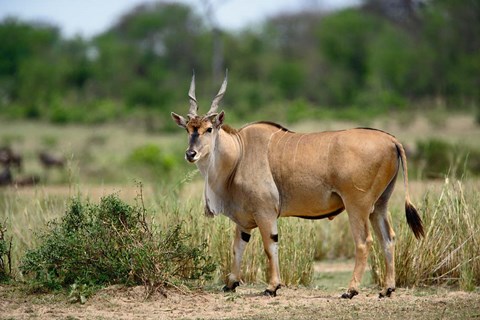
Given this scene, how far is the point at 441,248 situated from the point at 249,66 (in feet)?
115

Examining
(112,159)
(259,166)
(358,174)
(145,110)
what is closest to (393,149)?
(358,174)

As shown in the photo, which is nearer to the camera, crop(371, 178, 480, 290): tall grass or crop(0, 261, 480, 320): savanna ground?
crop(0, 261, 480, 320): savanna ground

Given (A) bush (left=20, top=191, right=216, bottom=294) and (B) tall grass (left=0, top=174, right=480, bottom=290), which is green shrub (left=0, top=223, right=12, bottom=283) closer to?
(B) tall grass (left=0, top=174, right=480, bottom=290)

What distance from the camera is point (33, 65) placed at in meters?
40.8

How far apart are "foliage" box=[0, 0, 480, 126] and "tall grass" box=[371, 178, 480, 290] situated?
20.8 metres

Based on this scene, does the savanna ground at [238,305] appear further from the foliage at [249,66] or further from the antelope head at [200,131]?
the foliage at [249,66]

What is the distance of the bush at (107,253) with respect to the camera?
863 cm

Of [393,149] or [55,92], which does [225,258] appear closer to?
[393,149]

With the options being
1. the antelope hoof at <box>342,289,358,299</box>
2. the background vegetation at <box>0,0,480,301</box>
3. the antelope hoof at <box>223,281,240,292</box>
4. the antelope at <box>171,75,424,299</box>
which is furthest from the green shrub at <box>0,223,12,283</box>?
the antelope hoof at <box>342,289,358,299</box>

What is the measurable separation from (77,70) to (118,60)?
2.28 metres

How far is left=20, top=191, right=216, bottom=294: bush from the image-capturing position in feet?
28.3

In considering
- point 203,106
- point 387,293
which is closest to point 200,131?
point 387,293

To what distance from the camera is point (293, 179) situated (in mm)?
8844

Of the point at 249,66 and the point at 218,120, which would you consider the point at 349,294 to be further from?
the point at 249,66
